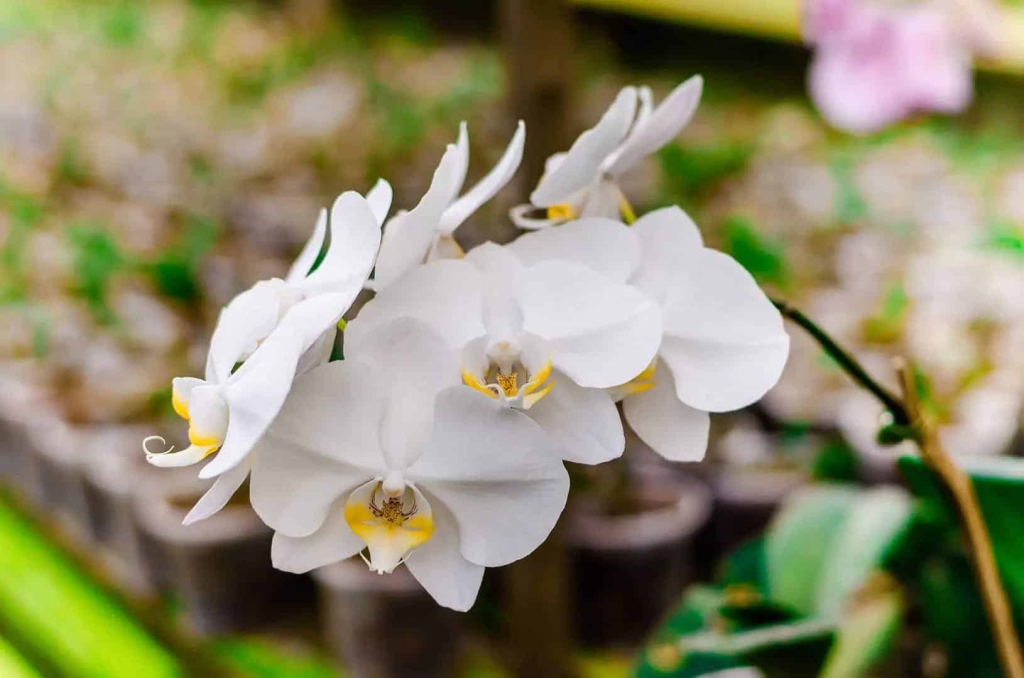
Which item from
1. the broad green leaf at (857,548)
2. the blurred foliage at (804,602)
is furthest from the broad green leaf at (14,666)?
the broad green leaf at (857,548)

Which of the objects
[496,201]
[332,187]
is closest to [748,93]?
[332,187]

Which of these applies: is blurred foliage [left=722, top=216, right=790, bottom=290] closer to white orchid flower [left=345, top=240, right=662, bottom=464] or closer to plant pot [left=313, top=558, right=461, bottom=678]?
white orchid flower [left=345, top=240, right=662, bottom=464]

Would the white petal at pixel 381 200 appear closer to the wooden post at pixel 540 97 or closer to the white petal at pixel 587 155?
the white petal at pixel 587 155

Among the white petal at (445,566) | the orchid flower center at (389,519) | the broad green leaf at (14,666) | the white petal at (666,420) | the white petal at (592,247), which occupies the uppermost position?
the white petal at (592,247)

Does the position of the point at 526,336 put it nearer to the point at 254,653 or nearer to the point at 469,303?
the point at 469,303

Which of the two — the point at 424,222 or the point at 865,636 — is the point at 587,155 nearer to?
the point at 424,222

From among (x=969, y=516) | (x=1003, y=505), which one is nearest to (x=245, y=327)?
(x=969, y=516)
